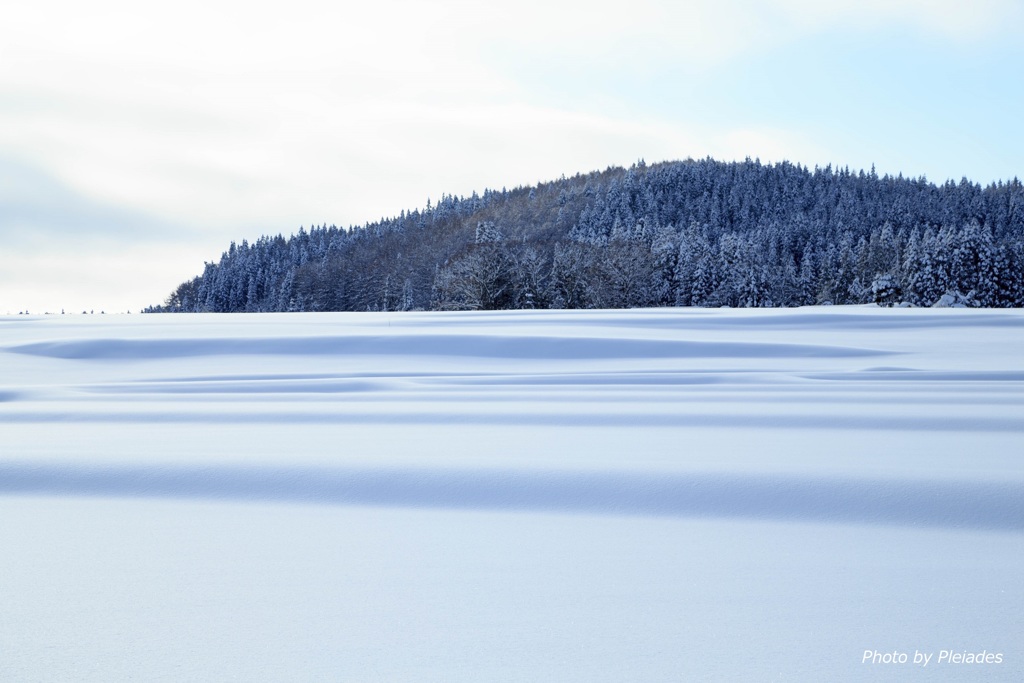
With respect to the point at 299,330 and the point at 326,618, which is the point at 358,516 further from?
the point at 299,330

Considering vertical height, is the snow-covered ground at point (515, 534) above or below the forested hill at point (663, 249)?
below

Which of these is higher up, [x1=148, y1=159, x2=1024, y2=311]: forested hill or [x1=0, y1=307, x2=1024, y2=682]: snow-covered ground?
[x1=148, y1=159, x2=1024, y2=311]: forested hill

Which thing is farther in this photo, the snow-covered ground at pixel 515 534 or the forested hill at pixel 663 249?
the forested hill at pixel 663 249

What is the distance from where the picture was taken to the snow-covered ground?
1119mm

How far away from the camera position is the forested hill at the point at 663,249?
30.0 meters

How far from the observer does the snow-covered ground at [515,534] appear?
112 cm

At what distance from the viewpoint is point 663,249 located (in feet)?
118

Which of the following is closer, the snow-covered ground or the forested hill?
the snow-covered ground

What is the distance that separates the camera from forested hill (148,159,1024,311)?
30016 mm

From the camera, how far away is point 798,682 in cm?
103

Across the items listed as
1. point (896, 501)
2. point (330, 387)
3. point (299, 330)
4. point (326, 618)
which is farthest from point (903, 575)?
point (299, 330)

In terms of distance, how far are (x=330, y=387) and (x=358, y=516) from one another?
7.34 ft

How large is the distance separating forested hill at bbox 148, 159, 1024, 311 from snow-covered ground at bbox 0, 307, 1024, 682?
2433 cm

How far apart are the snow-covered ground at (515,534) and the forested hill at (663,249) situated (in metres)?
24.3
